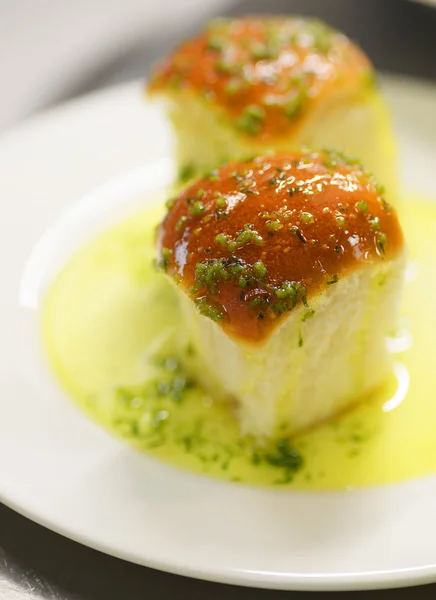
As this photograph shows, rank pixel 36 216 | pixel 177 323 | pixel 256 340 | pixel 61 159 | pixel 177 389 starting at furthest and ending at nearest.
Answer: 1. pixel 61 159
2. pixel 36 216
3. pixel 177 323
4. pixel 177 389
5. pixel 256 340

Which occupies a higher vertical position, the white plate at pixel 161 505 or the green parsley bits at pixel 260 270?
the green parsley bits at pixel 260 270

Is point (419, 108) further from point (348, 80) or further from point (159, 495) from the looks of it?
point (159, 495)

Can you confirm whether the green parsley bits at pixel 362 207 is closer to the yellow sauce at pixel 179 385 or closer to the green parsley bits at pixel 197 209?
the green parsley bits at pixel 197 209

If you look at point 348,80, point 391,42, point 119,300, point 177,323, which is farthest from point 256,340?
point 391,42

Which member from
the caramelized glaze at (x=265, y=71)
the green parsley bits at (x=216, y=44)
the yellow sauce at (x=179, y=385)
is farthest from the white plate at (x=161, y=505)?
the green parsley bits at (x=216, y=44)

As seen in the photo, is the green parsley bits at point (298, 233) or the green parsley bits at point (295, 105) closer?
the green parsley bits at point (298, 233)

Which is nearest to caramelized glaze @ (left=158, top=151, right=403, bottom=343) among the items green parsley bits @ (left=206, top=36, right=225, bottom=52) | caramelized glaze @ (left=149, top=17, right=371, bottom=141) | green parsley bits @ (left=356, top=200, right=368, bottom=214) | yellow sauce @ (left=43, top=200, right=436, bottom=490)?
green parsley bits @ (left=356, top=200, right=368, bottom=214)
